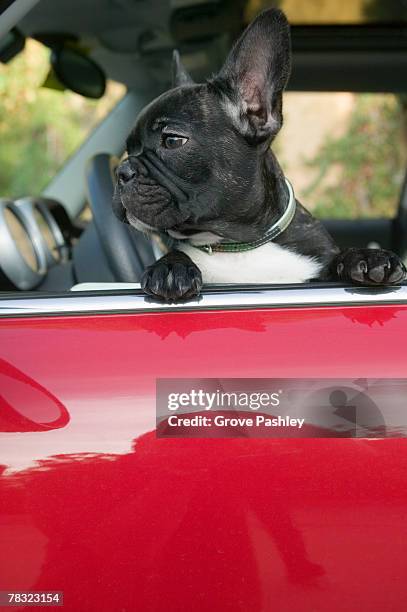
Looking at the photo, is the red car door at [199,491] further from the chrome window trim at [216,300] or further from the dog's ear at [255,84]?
the dog's ear at [255,84]

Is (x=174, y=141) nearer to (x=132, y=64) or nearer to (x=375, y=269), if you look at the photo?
(x=375, y=269)

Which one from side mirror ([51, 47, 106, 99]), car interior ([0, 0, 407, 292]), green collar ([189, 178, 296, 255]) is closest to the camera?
green collar ([189, 178, 296, 255])

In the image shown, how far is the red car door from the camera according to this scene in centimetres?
175

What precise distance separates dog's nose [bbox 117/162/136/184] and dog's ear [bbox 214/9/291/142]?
0.31m

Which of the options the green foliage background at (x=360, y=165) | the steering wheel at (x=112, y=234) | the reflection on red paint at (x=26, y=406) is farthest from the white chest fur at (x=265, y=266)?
the green foliage background at (x=360, y=165)

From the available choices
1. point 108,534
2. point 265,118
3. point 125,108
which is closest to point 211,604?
point 108,534

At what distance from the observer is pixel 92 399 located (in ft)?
5.89

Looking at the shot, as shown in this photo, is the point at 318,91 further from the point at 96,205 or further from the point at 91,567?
the point at 91,567

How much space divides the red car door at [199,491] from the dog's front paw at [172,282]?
0.12 meters

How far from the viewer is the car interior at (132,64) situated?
2885mm

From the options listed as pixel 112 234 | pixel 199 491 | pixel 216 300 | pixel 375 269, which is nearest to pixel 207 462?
pixel 199 491

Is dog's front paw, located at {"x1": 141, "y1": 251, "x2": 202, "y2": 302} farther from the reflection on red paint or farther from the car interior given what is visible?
the car interior

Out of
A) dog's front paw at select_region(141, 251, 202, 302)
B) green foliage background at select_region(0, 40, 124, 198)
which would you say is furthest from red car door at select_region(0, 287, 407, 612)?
green foliage background at select_region(0, 40, 124, 198)

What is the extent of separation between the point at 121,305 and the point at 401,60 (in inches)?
91.4
